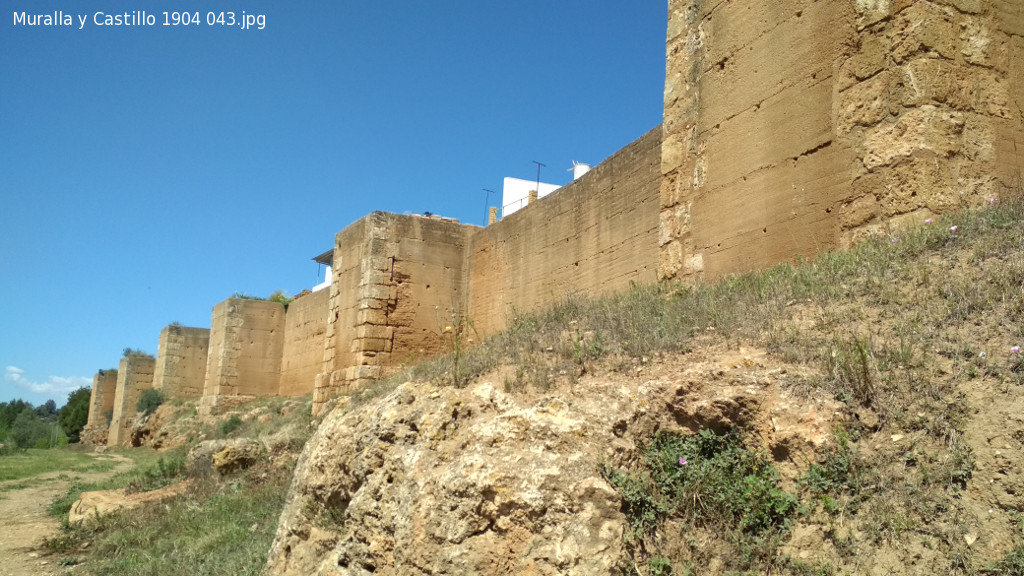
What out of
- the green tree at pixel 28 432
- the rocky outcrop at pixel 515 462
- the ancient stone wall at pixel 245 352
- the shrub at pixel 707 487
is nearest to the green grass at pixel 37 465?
the ancient stone wall at pixel 245 352

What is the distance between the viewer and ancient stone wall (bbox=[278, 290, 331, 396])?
18.1 metres

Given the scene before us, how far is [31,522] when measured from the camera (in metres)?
9.70

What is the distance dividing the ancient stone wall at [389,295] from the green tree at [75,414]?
106ft

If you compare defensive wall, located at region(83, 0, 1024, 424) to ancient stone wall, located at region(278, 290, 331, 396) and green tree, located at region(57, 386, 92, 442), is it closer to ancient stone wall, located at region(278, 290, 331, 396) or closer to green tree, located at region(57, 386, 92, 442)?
ancient stone wall, located at region(278, 290, 331, 396)

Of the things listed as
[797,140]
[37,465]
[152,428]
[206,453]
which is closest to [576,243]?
[797,140]

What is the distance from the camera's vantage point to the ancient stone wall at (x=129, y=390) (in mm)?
26408

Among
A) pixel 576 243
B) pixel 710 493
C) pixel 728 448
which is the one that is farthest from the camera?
pixel 576 243

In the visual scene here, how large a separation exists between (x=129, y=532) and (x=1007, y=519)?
7.71 metres

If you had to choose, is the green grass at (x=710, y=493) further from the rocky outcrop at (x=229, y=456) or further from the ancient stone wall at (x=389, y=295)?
the ancient stone wall at (x=389, y=295)

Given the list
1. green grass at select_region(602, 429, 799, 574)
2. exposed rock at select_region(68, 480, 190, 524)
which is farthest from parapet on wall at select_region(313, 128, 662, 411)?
green grass at select_region(602, 429, 799, 574)

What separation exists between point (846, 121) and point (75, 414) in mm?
45041

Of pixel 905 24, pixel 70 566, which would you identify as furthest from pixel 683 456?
pixel 70 566

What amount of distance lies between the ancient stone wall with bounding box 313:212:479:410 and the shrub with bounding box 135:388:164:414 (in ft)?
44.7

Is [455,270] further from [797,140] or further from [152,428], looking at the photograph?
[152,428]
